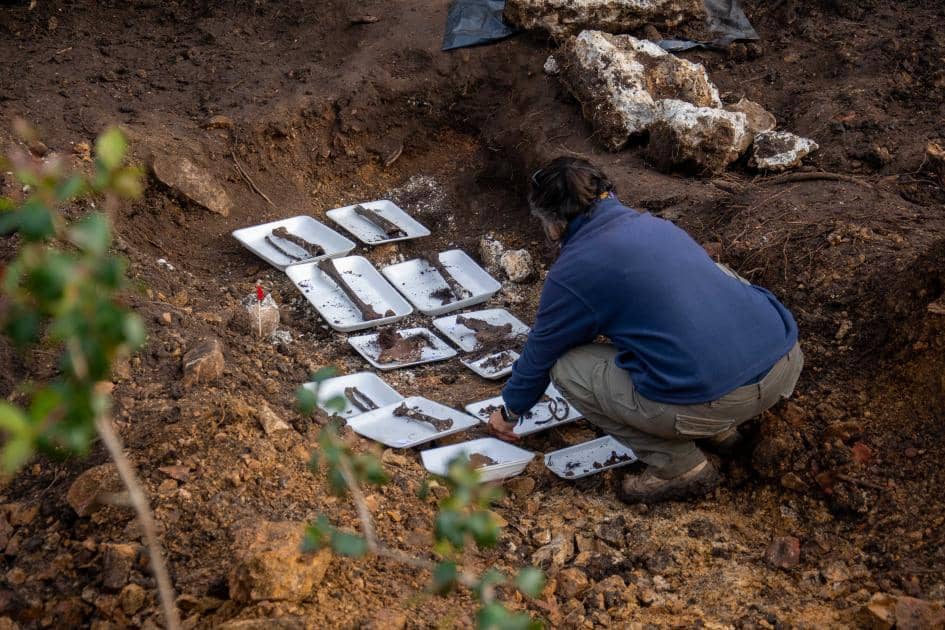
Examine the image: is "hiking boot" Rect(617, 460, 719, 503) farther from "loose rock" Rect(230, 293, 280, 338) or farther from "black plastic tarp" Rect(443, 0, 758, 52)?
"black plastic tarp" Rect(443, 0, 758, 52)

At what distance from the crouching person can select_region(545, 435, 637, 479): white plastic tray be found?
27 centimetres

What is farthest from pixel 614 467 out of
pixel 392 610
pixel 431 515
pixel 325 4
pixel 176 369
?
pixel 325 4

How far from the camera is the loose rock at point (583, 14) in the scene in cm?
694

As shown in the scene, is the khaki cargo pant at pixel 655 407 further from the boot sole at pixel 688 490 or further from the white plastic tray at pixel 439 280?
the white plastic tray at pixel 439 280

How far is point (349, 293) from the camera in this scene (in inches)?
224

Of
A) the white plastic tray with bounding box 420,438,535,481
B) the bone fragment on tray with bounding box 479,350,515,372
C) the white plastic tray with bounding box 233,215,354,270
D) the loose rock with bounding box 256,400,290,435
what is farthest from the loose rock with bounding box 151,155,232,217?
the white plastic tray with bounding box 420,438,535,481

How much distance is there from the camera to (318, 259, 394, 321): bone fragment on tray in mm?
5488

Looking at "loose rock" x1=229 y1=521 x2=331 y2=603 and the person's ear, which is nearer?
"loose rock" x1=229 y1=521 x2=331 y2=603

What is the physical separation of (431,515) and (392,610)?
806 mm

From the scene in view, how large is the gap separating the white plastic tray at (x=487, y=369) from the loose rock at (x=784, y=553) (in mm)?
1862

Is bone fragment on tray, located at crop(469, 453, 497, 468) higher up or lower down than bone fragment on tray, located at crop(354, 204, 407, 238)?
higher up

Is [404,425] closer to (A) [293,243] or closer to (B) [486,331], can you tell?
(B) [486,331]

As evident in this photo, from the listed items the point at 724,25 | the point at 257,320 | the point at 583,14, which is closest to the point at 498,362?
the point at 257,320

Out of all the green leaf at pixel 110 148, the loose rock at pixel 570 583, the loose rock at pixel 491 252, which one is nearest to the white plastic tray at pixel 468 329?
the loose rock at pixel 491 252
